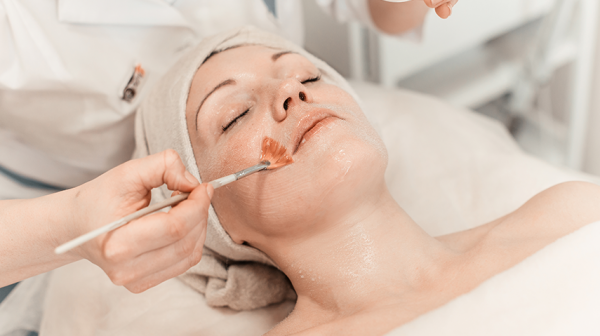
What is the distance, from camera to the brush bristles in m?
0.88

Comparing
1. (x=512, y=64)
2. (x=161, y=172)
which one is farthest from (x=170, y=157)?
(x=512, y=64)

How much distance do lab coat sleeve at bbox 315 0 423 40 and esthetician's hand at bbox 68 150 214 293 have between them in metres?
0.95

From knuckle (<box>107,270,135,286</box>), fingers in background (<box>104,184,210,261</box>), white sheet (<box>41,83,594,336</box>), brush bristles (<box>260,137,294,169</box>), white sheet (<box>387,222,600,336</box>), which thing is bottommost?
white sheet (<box>41,83,594,336</box>)

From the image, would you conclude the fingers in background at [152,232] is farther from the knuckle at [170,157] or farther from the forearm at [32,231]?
the forearm at [32,231]

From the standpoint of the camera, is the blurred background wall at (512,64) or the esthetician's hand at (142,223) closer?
the esthetician's hand at (142,223)

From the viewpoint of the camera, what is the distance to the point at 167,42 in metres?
1.36

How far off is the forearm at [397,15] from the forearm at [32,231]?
107cm

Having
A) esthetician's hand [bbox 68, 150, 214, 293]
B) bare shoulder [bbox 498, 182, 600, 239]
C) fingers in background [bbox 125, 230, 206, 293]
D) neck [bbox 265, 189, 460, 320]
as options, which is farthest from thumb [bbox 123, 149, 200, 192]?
bare shoulder [bbox 498, 182, 600, 239]

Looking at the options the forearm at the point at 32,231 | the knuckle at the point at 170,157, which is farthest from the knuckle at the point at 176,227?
the forearm at the point at 32,231

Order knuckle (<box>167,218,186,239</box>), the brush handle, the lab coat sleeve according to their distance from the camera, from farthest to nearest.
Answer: the lab coat sleeve, knuckle (<box>167,218,186,239</box>), the brush handle

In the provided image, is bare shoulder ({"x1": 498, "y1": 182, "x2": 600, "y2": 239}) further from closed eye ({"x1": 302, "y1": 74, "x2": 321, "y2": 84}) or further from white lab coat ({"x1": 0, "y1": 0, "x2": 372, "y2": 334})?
white lab coat ({"x1": 0, "y1": 0, "x2": 372, "y2": 334})

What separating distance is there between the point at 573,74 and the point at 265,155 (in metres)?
1.43

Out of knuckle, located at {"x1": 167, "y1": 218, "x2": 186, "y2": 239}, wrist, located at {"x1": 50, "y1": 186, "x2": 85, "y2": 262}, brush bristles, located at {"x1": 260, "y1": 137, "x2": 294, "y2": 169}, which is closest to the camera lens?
knuckle, located at {"x1": 167, "y1": 218, "x2": 186, "y2": 239}

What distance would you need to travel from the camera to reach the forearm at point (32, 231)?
789 mm
